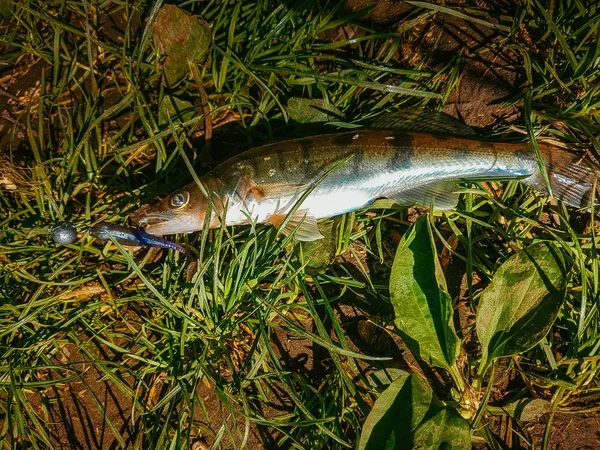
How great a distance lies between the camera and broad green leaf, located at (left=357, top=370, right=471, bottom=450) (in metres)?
3.36

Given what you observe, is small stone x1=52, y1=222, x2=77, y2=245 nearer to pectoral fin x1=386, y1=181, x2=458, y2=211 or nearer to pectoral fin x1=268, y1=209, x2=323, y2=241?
pectoral fin x1=268, y1=209, x2=323, y2=241

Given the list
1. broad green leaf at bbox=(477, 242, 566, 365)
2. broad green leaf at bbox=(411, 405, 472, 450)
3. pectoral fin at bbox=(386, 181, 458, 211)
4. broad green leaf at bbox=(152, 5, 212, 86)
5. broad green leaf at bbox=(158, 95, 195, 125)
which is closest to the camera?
broad green leaf at bbox=(411, 405, 472, 450)

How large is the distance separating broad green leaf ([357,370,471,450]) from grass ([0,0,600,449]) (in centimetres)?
28

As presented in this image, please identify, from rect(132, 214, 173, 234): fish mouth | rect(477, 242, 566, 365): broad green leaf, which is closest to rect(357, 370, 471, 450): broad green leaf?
rect(477, 242, 566, 365): broad green leaf

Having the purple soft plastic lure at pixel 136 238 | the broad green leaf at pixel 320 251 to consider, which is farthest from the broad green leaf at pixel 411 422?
the purple soft plastic lure at pixel 136 238

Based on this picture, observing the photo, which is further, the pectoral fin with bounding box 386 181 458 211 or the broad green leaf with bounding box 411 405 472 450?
the pectoral fin with bounding box 386 181 458 211

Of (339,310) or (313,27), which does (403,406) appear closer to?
(339,310)

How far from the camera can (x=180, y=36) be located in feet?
14.0

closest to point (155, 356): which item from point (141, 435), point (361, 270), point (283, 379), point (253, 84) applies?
point (141, 435)

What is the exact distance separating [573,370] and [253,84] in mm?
3585

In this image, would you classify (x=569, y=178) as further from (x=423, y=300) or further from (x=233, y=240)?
(x=233, y=240)

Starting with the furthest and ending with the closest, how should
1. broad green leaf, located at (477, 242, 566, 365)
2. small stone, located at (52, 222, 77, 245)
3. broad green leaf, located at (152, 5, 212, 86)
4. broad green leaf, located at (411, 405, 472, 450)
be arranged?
broad green leaf, located at (152, 5, 212, 86) → small stone, located at (52, 222, 77, 245) → broad green leaf, located at (477, 242, 566, 365) → broad green leaf, located at (411, 405, 472, 450)

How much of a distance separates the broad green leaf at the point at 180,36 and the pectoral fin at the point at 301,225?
65.1 inches

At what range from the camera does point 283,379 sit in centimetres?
382
